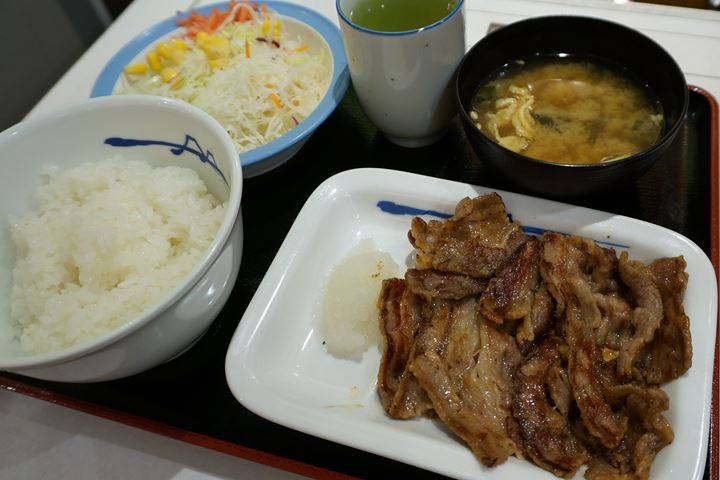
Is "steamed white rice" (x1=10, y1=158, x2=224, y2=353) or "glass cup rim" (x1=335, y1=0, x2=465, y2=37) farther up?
"glass cup rim" (x1=335, y1=0, x2=465, y2=37)

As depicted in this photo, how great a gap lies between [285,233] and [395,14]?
91 cm

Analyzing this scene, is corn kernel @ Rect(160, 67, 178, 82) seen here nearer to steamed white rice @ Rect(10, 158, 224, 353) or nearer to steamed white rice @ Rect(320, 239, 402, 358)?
steamed white rice @ Rect(10, 158, 224, 353)

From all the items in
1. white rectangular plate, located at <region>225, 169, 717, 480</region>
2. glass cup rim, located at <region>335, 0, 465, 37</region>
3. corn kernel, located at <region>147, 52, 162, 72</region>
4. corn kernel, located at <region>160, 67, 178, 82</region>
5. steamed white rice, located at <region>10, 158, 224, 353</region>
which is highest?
glass cup rim, located at <region>335, 0, 465, 37</region>

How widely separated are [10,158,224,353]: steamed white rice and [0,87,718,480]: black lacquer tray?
0.27 m

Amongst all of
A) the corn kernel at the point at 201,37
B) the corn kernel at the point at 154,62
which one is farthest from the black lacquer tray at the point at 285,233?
the corn kernel at the point at 154,62

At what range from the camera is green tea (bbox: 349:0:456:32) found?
6.25 feet

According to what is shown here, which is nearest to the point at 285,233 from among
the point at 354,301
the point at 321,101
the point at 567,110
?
the point at 354,301

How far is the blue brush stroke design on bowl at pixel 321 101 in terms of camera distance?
1876 millimetres

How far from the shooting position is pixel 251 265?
183 cm

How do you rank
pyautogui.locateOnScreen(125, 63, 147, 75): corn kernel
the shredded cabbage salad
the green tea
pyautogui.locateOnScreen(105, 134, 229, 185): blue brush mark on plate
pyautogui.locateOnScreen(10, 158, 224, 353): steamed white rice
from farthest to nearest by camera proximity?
1. pyautogui.locateOnScreen(125, 63, 147, 75): corn kernel
2. the shredded cabbage salad
3. the green tea
4. pyautogui.locateOnScreen(105, 134, 229, 185): blue brush mark on plate
5. pyautogui.locateOnScreen(10, 158, 224, 353): steamed white rice

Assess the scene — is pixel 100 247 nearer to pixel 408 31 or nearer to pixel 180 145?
pixel 180 145

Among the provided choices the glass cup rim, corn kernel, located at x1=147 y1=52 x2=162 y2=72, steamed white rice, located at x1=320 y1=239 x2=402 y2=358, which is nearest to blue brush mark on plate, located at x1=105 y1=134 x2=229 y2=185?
steamed white rice, located at x1=320 y1=239 x2=402 y2=358

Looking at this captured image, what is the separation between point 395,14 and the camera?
1.93 meters

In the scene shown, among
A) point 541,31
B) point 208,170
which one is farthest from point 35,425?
point 541,31
